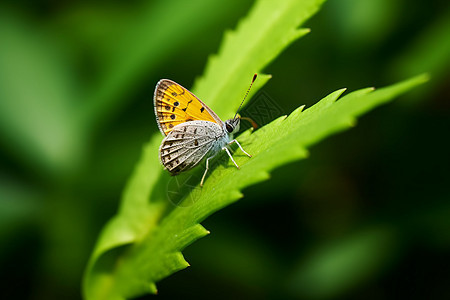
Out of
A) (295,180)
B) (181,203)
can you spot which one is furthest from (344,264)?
(181,203)

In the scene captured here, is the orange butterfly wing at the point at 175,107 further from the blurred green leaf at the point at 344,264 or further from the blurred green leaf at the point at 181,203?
the blurred green leaf at the point at 344,264

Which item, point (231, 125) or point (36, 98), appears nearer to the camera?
point (231, 125)

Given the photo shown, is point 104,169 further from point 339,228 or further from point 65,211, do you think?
point 339,228

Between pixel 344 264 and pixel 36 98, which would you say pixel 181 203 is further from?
pixel 36 98

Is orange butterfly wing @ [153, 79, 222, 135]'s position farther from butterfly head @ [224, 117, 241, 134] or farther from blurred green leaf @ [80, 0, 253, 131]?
blurred green leaf @ [80, 0, 253, 131]

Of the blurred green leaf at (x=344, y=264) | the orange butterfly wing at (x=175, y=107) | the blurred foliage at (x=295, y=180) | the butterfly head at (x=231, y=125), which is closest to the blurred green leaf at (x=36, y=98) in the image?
the blurred foliage at (x=295, y=180)

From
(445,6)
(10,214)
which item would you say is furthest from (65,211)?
→ (445,6)
